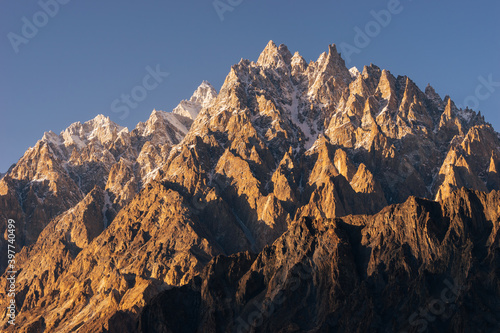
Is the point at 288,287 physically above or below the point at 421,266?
above

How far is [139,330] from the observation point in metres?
188

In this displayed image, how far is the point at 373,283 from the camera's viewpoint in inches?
6949

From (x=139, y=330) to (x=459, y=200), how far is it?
75592 mm

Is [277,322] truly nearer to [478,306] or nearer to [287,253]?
[287,253]

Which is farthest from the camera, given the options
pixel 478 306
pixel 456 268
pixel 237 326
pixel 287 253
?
pixel 287 253

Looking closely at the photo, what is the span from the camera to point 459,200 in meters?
183

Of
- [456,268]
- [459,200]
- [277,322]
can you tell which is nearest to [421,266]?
[456,268]

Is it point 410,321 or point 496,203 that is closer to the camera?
point 410,321

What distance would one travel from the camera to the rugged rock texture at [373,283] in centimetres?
16049

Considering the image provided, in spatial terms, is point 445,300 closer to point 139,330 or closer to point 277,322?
point 277,322

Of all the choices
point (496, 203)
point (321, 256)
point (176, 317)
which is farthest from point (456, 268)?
point (176, 317)

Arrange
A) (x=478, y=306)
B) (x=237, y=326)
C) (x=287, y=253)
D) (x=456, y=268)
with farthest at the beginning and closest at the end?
(x=287, y=253) < (x=237, y=326) < (x=456, y=268) < (x=478, y=306)

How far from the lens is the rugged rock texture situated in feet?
527

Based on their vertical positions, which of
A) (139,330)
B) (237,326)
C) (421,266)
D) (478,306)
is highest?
(139,330)
